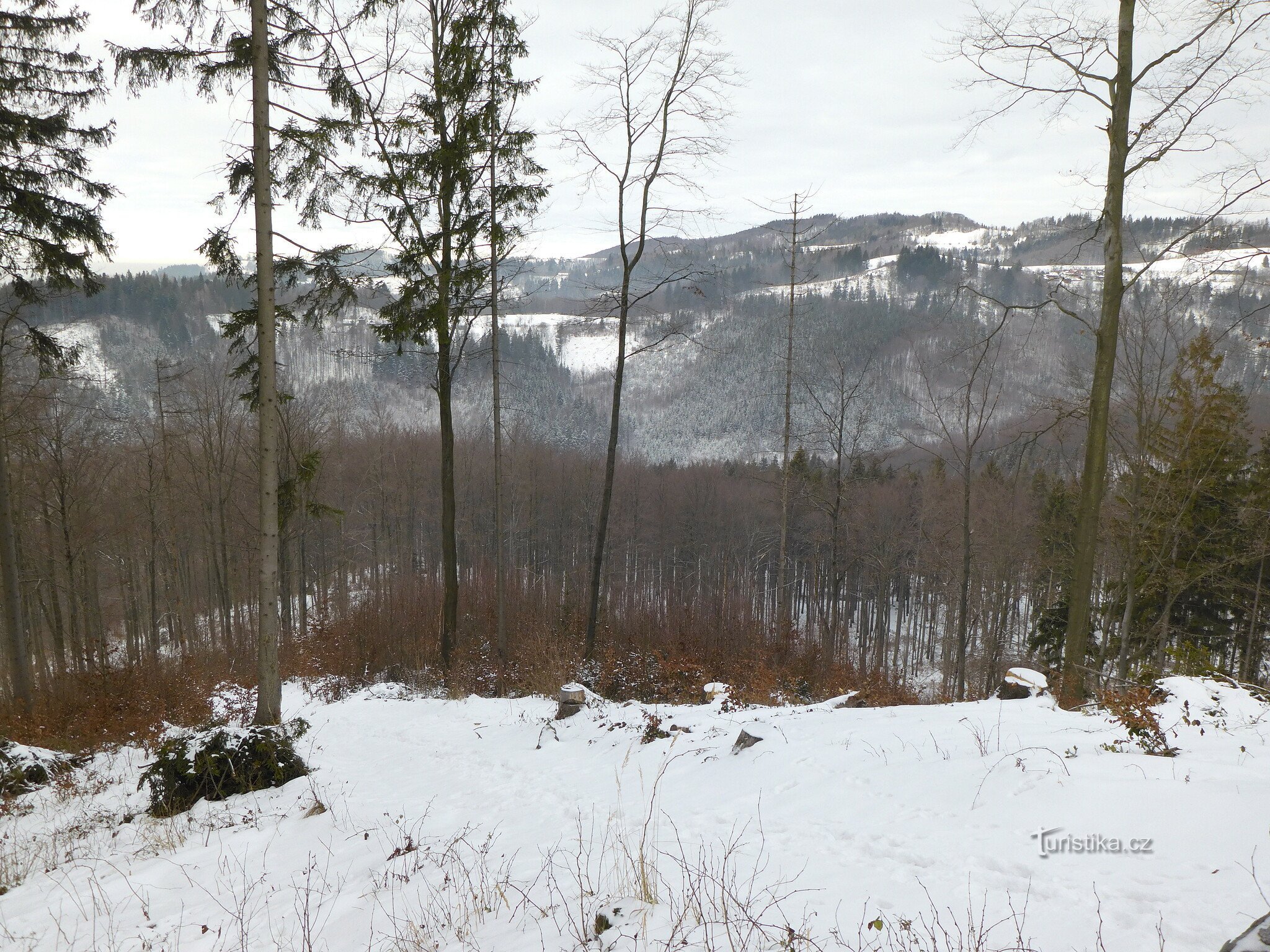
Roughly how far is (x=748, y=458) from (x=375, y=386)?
66.9 meters

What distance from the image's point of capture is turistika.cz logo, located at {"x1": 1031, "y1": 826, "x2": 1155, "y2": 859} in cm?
320

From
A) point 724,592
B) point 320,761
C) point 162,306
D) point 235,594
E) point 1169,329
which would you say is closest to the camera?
point 320,761

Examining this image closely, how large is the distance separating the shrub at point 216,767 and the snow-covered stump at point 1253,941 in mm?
7730

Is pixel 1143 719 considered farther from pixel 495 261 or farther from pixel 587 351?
pixel 587 351

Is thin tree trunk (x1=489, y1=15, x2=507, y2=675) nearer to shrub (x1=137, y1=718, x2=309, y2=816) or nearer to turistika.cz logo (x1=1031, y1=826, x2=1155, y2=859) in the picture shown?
shrub (x1=137, y1=718, x2=309, y2=816)

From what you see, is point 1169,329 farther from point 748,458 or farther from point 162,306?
point 162,306

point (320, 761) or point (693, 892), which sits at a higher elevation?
point (693, 892)

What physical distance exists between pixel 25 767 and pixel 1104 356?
14873 mm

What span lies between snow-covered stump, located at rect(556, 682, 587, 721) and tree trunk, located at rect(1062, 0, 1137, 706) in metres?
6.52

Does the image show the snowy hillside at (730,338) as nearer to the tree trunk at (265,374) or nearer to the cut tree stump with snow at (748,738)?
the tree trunk at (265,374)

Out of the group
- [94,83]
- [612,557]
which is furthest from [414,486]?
[94,83]

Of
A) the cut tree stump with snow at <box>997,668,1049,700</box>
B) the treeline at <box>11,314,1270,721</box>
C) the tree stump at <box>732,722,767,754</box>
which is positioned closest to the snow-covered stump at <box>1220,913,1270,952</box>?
the tree stump at <box>732,722,767,754</box>

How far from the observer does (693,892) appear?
323 centimetres

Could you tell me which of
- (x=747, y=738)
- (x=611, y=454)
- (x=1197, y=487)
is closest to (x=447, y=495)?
(x=611, y=454)
